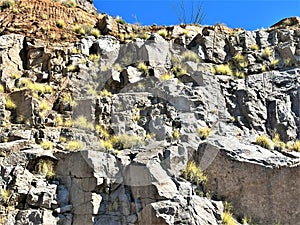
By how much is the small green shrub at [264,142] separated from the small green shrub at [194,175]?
2.15 m

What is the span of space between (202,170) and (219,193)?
76 centimetres

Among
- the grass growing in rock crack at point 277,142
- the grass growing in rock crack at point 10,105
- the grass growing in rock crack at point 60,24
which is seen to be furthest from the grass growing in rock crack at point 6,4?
the grass growing in rock crack at point 277,142

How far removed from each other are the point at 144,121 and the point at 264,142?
3.74 meters

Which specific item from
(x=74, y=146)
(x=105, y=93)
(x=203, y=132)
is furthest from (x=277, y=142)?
(x=74, y=146)

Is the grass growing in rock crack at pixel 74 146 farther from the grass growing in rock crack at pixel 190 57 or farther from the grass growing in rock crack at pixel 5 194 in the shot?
the grass growing in rock crack at pixel 190 57

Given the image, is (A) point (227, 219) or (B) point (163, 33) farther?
(B) point (163, 33)

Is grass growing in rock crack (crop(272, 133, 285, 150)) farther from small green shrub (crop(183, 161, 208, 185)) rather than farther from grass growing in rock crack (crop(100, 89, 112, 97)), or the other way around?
grass growing in rock crack (crop(100, 89, 112, 97))

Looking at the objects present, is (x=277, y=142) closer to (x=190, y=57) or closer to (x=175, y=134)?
(x=175, y=134)

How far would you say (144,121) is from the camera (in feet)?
42.2

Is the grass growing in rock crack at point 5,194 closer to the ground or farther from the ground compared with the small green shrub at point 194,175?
closer to the ground

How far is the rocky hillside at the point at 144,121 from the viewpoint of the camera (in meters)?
10.1

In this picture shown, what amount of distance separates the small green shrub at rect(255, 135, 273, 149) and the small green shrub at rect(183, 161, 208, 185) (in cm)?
215

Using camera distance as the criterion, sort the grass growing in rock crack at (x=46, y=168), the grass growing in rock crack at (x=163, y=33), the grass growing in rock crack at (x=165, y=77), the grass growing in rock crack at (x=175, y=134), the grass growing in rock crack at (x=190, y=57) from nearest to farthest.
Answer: the grass growing in rock crack at (x=46, y=168) < the grass growing in rock crack at (x=175, y=134) < the grass growing in rock crack at (x=165, y=77) < the grass growing in rock crack at (x=190, y=57) < the grass growing in rock crack at (x=163, y=33)

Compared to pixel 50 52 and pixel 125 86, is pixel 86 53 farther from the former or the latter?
pixel 125 86
